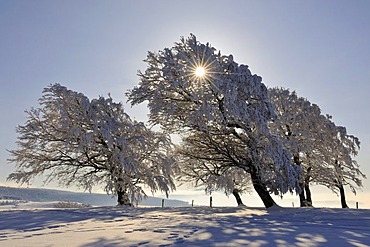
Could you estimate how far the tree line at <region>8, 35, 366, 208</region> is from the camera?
1486cm

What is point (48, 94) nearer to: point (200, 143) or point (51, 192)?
point (200, 143)

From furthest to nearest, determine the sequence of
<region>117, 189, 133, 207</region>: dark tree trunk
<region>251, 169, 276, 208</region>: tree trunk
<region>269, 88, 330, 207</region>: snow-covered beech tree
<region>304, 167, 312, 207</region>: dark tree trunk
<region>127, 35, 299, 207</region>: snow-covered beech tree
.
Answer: <region>304, 167, 312, 207</region>: dark tree trunk
<region>269, 88, 330, 207</region>: snow-covered beech tree
<region>117, 189, 133, 207</region>: dark tree trunk
<region>251, 169, 276, 208</region>: tree trunk
<region>127, 35, 299, 207</region>: snow-covered beech tree

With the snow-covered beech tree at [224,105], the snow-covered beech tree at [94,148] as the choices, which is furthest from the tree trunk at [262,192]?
the snow-covered beech tree at [94,148]

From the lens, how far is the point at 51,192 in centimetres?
4056

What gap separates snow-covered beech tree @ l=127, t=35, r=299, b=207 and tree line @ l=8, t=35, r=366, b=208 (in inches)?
1.8

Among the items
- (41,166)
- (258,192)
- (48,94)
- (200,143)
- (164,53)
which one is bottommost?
(258,192)

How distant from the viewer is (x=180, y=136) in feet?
57.6

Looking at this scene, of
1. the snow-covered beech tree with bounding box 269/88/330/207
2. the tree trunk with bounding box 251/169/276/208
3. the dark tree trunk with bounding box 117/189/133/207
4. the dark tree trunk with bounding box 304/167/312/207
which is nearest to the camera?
the tree trunk with bounding box 251/169/276/208

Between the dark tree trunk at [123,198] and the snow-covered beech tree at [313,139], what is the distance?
9990 mm

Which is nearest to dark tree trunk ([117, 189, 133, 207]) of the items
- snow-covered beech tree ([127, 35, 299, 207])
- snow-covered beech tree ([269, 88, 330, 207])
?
snow-covered beech tree ([127, 35, 299, 207])

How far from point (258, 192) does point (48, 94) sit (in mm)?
11997

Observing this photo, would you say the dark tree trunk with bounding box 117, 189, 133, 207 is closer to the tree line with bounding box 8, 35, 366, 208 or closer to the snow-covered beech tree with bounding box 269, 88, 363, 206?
the tree line with bounding box 8, 35, 366, 208

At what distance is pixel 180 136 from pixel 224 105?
3.77 m

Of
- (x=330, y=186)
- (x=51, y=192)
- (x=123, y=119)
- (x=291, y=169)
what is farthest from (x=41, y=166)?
(x=51, y=192)
